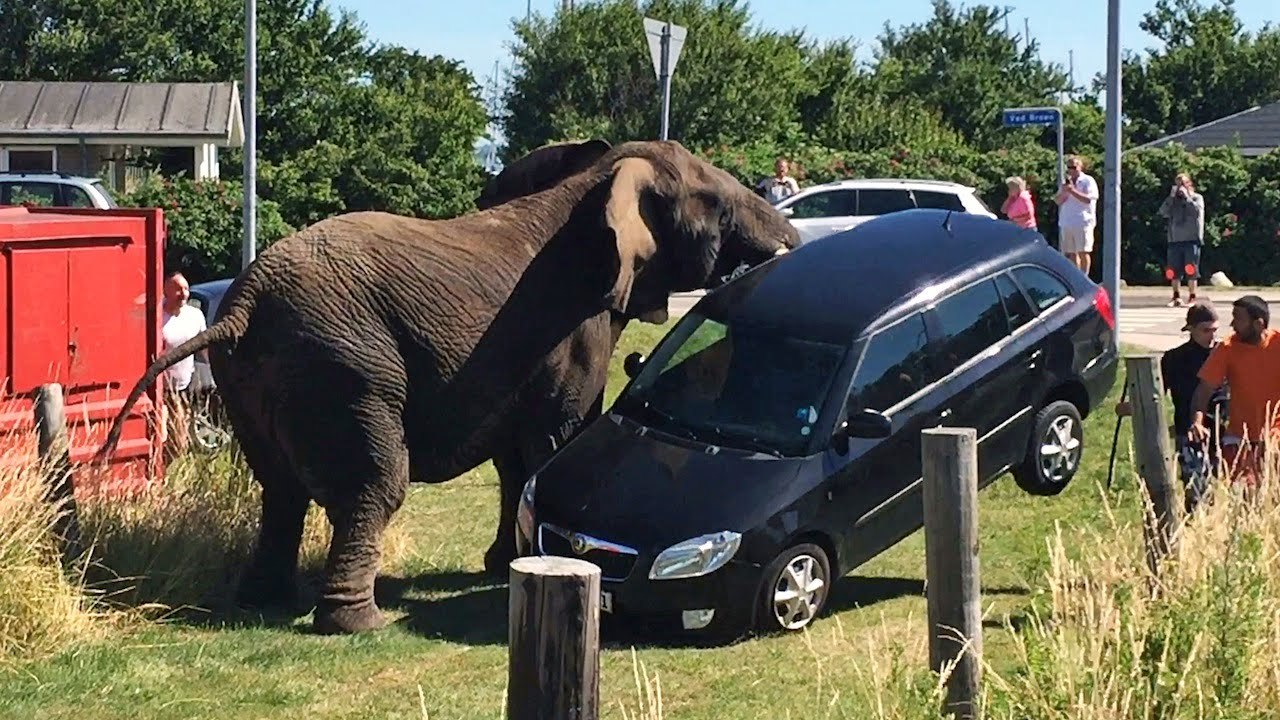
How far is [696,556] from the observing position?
934 cm

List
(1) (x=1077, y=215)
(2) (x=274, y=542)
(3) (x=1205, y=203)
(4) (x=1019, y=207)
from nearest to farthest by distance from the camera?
1. (2) (x=274, y=542)
2. (1) (x=1077, y=215)
3. (4) (x=1019, y=207)
4. (3) (x=1205, y=203)

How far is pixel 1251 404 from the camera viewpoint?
32.8 ft

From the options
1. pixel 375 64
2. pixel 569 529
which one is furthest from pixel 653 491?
pixel 375 64

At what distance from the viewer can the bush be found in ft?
98.3

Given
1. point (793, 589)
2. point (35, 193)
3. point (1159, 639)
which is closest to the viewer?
point (1159, 639)

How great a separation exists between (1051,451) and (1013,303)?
913mm

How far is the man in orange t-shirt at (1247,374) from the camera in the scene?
32.7ft

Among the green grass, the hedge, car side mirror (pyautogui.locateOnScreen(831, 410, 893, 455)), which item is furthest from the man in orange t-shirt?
the hedge

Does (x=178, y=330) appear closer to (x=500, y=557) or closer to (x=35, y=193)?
(x=500, y=557)

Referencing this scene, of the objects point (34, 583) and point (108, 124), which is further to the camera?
point (108, 124)

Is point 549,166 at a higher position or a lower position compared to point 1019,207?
lower

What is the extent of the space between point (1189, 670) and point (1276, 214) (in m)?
28.3

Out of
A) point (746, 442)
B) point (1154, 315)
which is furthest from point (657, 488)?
point (1154, 315)

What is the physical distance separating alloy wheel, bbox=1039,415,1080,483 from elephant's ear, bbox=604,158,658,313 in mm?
2581
